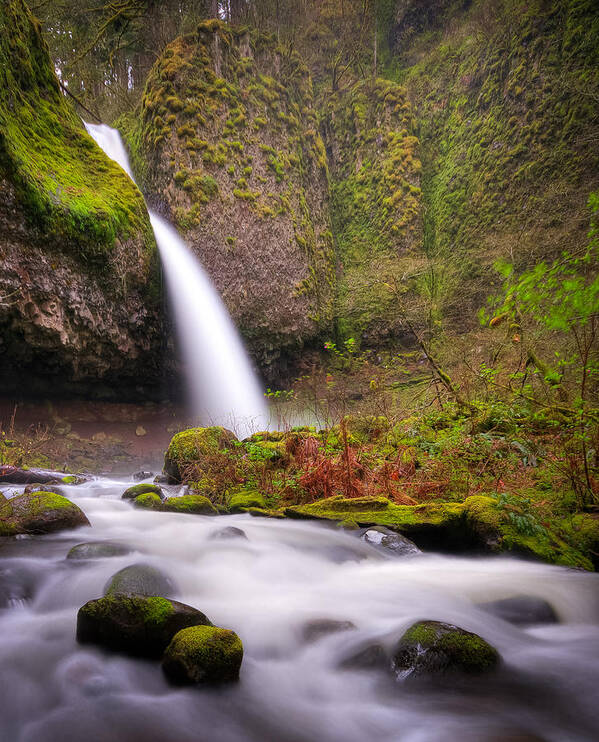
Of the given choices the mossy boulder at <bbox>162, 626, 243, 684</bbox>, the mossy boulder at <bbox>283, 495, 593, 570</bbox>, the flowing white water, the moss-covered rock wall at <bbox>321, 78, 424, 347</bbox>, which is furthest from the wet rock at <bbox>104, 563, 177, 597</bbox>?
the moss-covered rock wall at <bbox>321, 78, 424, 347</bbox>

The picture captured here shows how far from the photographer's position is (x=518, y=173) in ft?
42.9

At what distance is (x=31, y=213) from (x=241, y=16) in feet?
48.4

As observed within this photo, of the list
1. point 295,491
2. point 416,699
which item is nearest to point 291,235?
point 295,491

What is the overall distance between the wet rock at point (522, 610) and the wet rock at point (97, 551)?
2837mm

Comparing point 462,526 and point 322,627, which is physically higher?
point 462,526

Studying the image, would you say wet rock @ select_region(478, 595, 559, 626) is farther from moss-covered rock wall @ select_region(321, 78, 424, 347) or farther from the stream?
moss-covered rock wall @ select_region(321, 78, 424, 347)

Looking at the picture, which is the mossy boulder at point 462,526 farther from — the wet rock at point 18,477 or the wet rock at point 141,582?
the wet rock at point 18,477

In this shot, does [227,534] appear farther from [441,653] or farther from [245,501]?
[441,653]

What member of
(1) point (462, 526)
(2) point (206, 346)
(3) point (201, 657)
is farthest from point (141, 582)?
(2) point (206, 346)

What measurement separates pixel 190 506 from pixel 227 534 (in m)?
1.23

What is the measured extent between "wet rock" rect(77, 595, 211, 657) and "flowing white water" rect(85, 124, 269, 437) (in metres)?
9.89

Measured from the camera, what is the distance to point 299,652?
2357 mm

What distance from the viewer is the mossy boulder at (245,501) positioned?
523cm

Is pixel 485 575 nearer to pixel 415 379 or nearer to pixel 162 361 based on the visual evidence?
pixel 415 379
